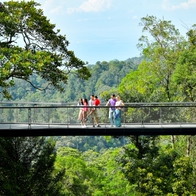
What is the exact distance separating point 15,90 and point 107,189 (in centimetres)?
10963

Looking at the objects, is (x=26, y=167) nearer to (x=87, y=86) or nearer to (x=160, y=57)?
(x=160, y=57)

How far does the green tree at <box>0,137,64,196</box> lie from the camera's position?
1900 centimetres

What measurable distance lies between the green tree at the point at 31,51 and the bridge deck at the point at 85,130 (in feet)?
4.85

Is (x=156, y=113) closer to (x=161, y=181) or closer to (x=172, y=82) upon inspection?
(x=161, y=181)

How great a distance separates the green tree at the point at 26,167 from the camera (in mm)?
19000

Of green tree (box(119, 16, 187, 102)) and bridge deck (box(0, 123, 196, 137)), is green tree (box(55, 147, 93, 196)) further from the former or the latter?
bridge deck (box(0, 123, 196, 137))

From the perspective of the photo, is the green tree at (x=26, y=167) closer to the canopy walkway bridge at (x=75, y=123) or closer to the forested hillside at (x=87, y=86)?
the canopy walkway bridge at (x=75, y=123)

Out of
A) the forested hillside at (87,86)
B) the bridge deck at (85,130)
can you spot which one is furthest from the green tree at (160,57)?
the forested hillside at (87,86)

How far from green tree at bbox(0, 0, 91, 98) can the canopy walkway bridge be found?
1.03 m

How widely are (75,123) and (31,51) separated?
353 cm

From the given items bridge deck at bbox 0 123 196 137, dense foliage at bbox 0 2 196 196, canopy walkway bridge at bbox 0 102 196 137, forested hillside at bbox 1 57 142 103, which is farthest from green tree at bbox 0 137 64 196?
forested hillside at bbox 1 57 142 103

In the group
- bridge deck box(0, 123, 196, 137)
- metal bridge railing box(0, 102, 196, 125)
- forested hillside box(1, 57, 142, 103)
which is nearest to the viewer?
bridge deck box(0, 123, 196, 137)

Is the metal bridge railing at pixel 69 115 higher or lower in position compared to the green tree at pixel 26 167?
higher

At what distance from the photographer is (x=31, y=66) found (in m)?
13.6
